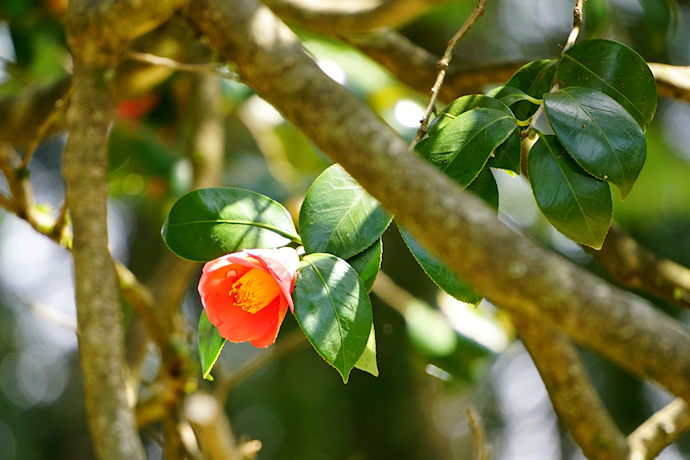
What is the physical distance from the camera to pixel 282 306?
1.53ft

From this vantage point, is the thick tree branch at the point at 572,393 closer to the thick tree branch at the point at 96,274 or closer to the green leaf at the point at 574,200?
the green leaf at the point at 574,200

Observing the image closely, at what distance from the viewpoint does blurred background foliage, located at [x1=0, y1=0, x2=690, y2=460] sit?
50.6 inches

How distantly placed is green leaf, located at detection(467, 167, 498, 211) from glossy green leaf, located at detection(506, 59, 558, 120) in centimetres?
8

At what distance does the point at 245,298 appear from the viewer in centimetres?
49

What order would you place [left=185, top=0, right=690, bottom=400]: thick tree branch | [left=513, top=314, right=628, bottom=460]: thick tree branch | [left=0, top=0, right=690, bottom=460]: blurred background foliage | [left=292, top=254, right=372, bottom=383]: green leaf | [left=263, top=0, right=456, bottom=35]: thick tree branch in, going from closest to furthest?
[left=185, top=0, right=690, bottom=400]: thick tree branch, [left=292, top=254, right=372, bottom=383]: green leaf, [left=513, top=314, right=628, bottom=460]: thick tree branch, [left=263, top=0, right=456, bottom=35]: thick tree branch, [left=0, top=0, right=690, bottom=460]: blurred background foliage

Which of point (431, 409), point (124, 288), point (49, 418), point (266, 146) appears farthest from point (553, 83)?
point (49, 418)

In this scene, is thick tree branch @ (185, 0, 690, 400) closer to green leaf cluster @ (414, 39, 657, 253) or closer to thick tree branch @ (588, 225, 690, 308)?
green leaf cluster @ (414, 39, 657, 253)

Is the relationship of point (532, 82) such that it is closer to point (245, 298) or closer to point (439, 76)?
point (439, 76)

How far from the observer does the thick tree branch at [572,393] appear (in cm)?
75

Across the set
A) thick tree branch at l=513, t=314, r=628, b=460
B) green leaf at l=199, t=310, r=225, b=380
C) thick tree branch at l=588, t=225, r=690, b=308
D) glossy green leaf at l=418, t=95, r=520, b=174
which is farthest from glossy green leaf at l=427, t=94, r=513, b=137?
thick tree branch at l=588, t=225, r=690, b=308

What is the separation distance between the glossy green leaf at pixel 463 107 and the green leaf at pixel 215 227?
146mm

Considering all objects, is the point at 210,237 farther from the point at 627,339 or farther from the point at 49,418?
the point at 49,418

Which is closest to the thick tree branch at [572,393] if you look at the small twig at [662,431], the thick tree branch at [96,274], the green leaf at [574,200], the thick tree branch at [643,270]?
the small twig at [662,431]

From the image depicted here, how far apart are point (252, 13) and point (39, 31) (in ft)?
3.51
